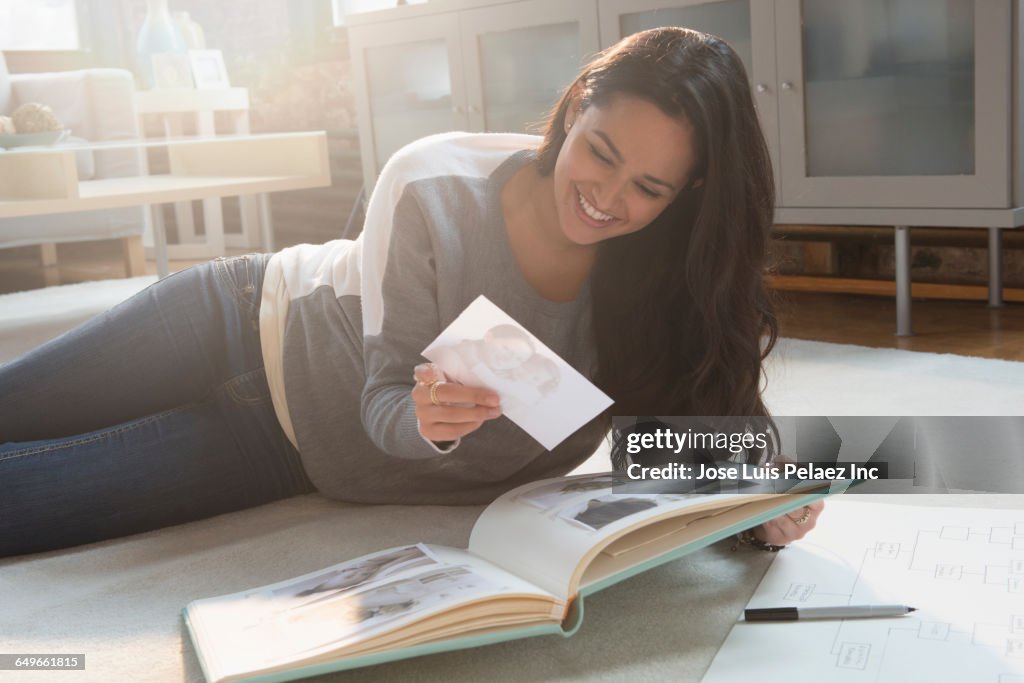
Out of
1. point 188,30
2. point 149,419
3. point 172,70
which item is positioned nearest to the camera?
point 149,419

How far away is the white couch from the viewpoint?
12.2 ft

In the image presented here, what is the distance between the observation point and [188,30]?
4.20 m

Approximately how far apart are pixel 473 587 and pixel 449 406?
0.18 m

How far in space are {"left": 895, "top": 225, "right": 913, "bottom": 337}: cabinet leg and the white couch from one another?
101 inches

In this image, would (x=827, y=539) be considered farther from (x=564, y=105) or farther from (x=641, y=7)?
(x=641, y=7)

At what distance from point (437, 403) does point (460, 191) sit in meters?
0.31

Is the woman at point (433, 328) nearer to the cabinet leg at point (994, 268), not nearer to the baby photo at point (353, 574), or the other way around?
the baby photo at point (353, 574)

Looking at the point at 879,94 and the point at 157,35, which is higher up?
the point at 157,35

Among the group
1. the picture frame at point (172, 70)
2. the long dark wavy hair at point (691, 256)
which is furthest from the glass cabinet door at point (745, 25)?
the picture frame at point (172, 70)

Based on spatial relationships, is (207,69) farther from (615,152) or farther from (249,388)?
(615,152)

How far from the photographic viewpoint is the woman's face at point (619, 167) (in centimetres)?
109

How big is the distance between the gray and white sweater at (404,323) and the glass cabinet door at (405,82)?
1.94 meters

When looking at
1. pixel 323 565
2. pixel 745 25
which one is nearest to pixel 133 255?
pixel 745 25

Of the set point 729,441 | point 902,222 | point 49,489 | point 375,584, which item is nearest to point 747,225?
point 729,441
